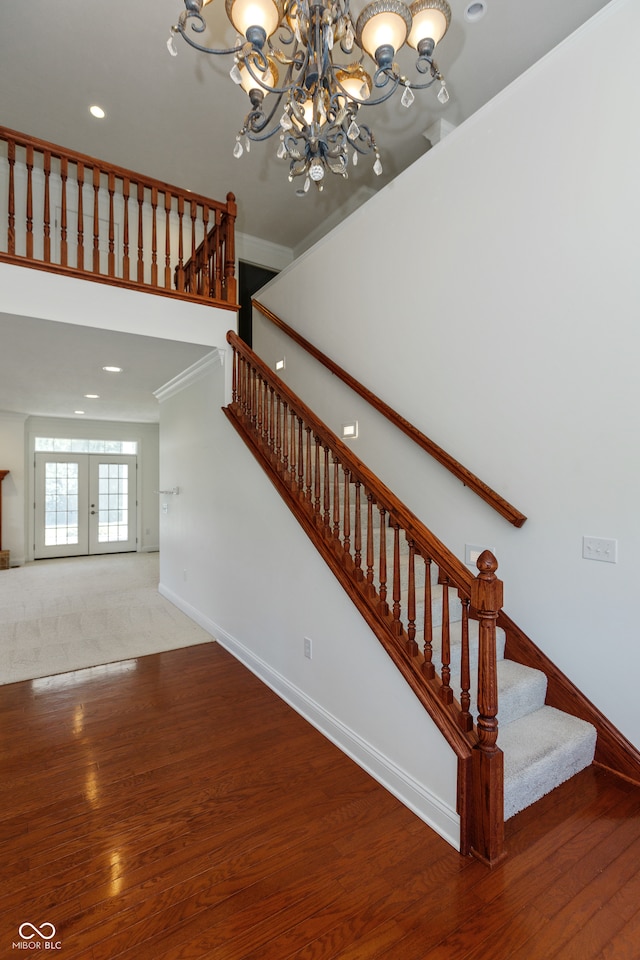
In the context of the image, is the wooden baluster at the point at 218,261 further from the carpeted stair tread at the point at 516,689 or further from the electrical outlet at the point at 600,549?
the carpeted stair tread at the point at 516,689

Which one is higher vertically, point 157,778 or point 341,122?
point 341,122

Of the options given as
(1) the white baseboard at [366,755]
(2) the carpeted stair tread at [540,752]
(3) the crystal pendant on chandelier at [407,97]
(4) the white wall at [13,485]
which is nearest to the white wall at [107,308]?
(3) the crystal pendant on chandelier at [407,97]

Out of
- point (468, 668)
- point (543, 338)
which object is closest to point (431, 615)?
point (468, 668)

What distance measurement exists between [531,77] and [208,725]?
162 inches

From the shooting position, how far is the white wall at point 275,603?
6.91 feet

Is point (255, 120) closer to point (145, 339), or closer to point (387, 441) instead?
point (145, 339)

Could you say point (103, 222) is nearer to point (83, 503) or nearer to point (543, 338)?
point (83, 503)

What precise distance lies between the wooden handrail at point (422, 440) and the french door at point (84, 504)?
602 centimetres

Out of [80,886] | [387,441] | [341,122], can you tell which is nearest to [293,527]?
[387,441]

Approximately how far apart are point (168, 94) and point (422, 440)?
366cm

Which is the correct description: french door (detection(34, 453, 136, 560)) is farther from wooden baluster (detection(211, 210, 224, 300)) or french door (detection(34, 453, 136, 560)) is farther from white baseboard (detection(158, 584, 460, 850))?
white baseboard (detection(158, 584, 460, 850))

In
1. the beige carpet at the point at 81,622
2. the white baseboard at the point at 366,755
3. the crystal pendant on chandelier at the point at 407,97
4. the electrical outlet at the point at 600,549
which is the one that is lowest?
the beige carpet at the point at 81,622

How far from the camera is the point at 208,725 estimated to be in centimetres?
273

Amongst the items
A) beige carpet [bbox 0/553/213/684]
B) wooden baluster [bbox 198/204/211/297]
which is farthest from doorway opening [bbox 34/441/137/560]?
wooden baluster [bbox 198/204/211/297]
